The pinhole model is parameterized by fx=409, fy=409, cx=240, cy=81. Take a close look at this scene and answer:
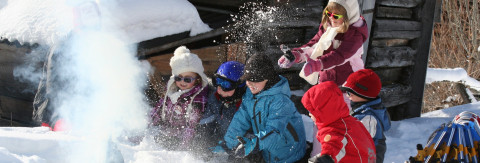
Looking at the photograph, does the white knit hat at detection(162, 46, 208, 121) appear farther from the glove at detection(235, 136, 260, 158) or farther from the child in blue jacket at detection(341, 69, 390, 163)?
the child in blue jacket at detection(341, 69, 390, 163)

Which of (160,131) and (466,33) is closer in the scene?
(160,131)

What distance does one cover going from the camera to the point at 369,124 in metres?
2.86

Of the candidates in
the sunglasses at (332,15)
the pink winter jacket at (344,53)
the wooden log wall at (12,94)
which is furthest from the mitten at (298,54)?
the wooden log wall at (12,94)

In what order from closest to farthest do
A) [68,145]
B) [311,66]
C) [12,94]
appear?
[68,145]
[311,66]
[12,94]

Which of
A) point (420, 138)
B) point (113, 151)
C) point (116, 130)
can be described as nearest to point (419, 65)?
point (420, 138)

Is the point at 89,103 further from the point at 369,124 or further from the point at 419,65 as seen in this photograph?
the point at 419,65

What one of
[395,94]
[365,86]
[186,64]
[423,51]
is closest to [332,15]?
[365,86]

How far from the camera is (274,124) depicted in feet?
9.30

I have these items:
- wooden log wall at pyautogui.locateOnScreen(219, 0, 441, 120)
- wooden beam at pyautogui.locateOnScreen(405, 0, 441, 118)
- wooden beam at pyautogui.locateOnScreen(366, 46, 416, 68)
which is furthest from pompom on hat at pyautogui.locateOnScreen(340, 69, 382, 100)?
wooden beam at pyautogui.locateOnScreen(405, 0, 441, 118)

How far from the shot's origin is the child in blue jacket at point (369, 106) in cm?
287

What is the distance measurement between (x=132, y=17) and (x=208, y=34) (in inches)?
31.1

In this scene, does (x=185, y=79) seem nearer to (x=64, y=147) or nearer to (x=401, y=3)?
(x=64, y=147)

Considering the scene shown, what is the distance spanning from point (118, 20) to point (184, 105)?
3.79ft

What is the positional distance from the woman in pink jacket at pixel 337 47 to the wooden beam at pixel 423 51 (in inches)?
101
